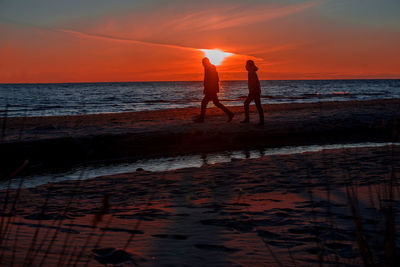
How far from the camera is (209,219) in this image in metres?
3.75

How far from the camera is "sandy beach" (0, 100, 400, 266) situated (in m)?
2.56

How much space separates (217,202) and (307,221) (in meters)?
1.17

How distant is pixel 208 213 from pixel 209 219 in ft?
0.68

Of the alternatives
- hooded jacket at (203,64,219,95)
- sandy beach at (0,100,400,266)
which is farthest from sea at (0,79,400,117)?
hooded jacket at (203,64,219,95)

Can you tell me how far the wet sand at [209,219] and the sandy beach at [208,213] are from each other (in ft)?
0.05

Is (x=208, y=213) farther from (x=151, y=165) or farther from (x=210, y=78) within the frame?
(x=210, y=78)

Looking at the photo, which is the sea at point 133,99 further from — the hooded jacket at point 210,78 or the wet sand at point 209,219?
the hooded jacket at point 210,78

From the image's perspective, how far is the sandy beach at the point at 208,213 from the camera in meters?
2.56

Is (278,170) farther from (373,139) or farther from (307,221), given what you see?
(373,139)

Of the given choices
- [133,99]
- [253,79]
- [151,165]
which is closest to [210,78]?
[253,79]

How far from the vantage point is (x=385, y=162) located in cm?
648

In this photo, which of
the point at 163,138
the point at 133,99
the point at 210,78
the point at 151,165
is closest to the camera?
the point at 151,165

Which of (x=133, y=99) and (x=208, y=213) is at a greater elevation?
(x=208, y=213)

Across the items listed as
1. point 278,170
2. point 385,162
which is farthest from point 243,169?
point 385,162
